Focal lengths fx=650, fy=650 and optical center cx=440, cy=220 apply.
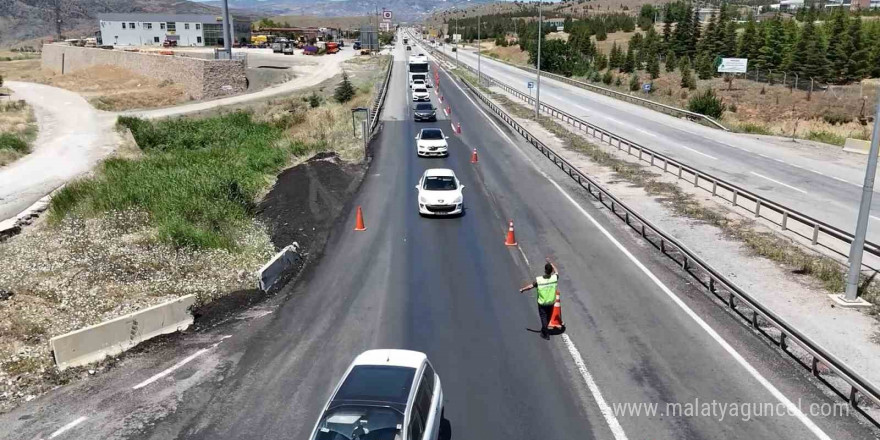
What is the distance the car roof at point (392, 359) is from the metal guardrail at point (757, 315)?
707cm

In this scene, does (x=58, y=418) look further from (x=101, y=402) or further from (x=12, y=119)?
(x=12, y=119)

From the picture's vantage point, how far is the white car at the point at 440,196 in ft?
75.6

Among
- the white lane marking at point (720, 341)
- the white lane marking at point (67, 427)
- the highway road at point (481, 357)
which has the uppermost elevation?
the white lane marking at point (720, 341)

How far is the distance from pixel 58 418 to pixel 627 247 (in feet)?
49.7

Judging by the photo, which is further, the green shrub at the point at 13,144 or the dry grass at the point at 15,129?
the green shrub at the point at 13,144

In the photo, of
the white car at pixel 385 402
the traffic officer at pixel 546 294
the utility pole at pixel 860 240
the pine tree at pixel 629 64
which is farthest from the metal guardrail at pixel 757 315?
the pine tree at pixel 629 64

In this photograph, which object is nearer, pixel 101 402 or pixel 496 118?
pixel 101 402

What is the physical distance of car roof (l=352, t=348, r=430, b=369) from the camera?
940cm

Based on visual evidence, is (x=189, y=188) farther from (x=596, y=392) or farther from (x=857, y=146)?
(x=857, y=146)

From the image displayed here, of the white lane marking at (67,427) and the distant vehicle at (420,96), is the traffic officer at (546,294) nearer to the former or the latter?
the white lane marking at (67,427)

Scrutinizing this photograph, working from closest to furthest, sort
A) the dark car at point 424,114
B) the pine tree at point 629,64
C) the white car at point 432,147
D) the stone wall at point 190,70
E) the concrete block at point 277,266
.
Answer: the concrete block at point 277,266 < the white car at point 432,147 < the dark car at point 424,114 < the stone wall at point 190,70 < the pine tree at point 629,64

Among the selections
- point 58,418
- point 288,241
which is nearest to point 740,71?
point 288,241

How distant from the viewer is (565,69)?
327ft

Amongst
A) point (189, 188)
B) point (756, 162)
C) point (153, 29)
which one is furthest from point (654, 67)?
point (153, 29)
